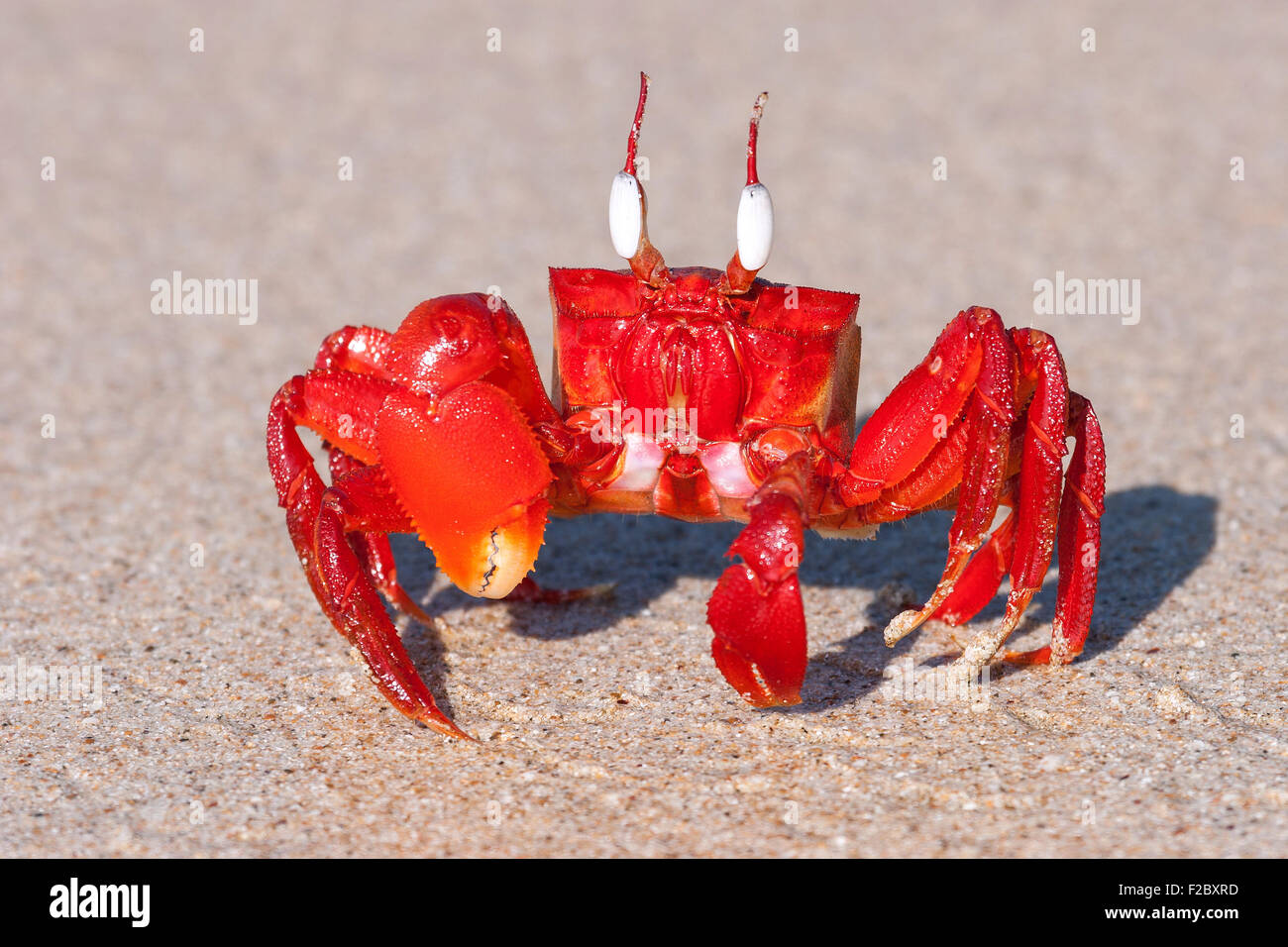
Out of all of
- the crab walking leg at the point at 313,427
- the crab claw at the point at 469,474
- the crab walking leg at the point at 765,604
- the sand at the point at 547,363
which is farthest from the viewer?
the crab walking leg at the point at 313,427

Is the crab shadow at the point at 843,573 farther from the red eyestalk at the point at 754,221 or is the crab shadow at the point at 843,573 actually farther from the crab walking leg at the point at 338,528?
the red eyestalk at the point at 754,221

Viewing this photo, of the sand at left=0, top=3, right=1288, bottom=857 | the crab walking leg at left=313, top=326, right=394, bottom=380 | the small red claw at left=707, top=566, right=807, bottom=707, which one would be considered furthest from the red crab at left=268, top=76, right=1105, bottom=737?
the sand at left=0, top=3, right=1288, bottom=857

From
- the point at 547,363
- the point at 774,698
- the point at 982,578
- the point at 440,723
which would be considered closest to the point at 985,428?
the point at 982,578

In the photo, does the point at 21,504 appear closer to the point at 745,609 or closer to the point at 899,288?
the point at 745,609

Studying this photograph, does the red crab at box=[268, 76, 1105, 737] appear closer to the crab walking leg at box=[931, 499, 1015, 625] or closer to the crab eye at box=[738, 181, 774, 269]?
the crab eye at box=[738, 181, 774, 269]

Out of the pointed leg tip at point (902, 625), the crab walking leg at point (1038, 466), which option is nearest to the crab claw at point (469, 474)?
the pointed leg tip at point (902, 625)

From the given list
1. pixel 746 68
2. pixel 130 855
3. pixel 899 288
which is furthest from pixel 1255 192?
pixel 130 855
